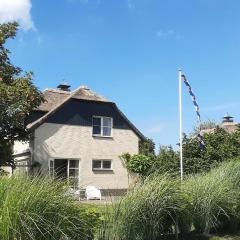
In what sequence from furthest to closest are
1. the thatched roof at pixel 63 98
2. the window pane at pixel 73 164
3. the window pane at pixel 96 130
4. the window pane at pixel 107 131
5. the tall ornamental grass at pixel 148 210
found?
the window pane at pixel 107 131 → the window pane at pixel 96 130 → the thatched roof at pixel 63 98 → the window pane at pixel 73 164 → the tall ornamental grass at pixel 148 210

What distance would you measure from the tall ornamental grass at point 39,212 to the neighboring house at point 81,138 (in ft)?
80.8

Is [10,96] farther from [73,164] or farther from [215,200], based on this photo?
[215,200]

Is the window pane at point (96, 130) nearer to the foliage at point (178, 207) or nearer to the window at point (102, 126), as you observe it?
the window at point (102, 126)

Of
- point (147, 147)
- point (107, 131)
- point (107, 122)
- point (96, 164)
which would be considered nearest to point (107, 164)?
point (96, 164)

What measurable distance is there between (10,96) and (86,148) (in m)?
10.8

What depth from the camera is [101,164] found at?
36.3m

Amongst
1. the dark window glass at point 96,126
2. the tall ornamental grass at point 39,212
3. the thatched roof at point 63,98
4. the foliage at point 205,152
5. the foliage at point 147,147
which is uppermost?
the thatched roof at point 63,98

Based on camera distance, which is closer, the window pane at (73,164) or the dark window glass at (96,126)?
the window pane at (73,164)

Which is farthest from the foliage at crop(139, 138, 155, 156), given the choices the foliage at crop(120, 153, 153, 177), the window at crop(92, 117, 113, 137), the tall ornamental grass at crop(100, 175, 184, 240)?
the tall ornamental grass at crop(100, 175, 184, 240)

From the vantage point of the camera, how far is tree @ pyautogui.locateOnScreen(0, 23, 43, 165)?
85.2 feet

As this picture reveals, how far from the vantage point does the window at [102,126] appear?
36.5 metres

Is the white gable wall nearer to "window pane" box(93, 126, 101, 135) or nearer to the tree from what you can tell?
"window pane" box(93, 126, 101, 135)

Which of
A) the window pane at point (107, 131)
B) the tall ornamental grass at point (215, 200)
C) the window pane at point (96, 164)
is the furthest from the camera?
the window pane at point (107, 131)

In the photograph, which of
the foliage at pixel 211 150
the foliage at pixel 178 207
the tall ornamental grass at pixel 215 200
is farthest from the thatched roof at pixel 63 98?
the foliage at pixel 178 207
